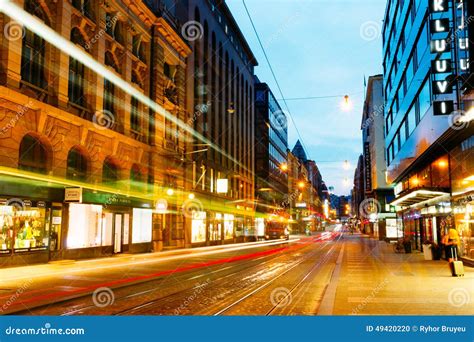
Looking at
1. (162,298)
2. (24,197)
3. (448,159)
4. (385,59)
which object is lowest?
(162,298)

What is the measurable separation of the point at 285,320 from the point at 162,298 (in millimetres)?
4530

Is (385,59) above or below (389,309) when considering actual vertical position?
above

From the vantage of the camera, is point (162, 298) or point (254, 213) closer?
point (162, 298)

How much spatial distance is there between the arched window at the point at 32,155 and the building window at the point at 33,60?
2835 mm

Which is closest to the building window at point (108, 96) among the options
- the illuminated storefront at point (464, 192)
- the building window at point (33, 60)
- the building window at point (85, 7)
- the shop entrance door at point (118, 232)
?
the building window at point (85, 7)

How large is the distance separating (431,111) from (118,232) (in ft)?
66.8

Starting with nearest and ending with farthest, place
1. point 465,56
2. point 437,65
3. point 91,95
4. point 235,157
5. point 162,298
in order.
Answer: point 162,298 < point 465,56 < point 437,65 < point 91,95 < point 235,157

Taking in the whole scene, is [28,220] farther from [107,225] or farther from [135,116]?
[135,116]

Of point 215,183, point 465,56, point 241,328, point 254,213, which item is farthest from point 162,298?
point 254,213

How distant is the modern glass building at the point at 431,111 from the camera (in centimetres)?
2131

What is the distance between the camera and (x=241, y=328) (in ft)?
30.8

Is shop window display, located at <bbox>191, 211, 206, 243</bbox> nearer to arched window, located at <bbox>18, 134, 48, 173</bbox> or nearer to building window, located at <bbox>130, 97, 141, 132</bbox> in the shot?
building window, located at <bbox>130, 97, 141, 132</bbox>

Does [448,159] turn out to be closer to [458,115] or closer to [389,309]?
[458,115]

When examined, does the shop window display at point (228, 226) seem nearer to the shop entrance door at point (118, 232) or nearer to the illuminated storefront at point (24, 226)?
the shop entrance door at point (118, 232)
